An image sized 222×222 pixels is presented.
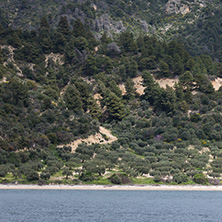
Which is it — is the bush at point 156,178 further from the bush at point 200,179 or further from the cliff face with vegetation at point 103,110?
the bush at point 200,179

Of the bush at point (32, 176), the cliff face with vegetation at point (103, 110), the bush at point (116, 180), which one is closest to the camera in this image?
the bush at point (32, 176)

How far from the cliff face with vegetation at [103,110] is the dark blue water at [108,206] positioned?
952cm

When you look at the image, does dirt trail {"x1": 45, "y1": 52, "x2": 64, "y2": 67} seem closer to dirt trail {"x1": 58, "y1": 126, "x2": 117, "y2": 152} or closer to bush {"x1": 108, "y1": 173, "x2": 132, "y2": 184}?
dirt trail {"x1": 58, "y1": 126, "x2": 117, "y2": 152}

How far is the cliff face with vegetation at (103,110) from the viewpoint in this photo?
343 feet

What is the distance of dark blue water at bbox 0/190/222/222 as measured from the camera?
64375 millimetres

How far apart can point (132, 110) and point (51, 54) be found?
42726 millimetres

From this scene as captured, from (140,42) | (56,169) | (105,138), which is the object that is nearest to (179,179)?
(56,169)

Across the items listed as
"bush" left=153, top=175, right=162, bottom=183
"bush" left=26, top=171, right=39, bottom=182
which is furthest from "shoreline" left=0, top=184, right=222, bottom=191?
"bush" left=153, top=175, right=162, bottom=183

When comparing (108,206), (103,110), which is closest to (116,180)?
(108,206)

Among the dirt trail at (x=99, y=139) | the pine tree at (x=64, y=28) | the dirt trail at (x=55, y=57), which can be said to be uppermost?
the pine tree at (x=64, y=28)

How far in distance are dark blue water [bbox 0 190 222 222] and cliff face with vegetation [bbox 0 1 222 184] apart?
31.2 ft

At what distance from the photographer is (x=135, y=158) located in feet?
376

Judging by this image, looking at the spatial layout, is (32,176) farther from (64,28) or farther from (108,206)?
(64,28)

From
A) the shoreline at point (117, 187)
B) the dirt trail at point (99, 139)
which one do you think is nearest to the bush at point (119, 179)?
the shoreline at point (117, 187)
